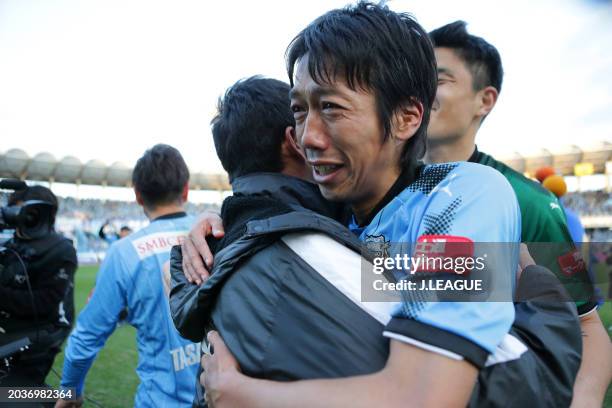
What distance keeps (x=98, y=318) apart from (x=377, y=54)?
265 cm

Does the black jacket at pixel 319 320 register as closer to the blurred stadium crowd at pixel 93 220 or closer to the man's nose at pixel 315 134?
the man's nose at pixel 315 134

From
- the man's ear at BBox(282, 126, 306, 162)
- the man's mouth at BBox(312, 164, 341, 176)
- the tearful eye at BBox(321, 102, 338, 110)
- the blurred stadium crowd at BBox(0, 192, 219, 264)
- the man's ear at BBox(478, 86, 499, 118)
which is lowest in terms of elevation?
the blurred stadium crowd at BBox(0, 192, 219, 264)

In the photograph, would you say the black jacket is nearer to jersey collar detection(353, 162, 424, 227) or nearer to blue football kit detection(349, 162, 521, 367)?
blue football kit detection(349, 162, 521, 367)

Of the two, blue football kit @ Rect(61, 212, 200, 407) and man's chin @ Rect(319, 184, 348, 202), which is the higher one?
man's chin @ Rect(319, 184, 348, 202)

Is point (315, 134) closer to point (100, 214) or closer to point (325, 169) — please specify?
point (325, 169)

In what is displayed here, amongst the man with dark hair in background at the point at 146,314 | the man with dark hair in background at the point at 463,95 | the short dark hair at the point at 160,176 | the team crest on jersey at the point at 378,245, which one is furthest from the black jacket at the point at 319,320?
the short dark hair at the point at 160,176

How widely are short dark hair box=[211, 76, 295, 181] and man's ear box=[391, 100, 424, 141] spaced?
1.32 ft

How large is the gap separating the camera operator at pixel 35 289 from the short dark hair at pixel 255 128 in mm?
2472

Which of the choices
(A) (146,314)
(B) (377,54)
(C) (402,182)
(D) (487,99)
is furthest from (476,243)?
(A) (146,314)

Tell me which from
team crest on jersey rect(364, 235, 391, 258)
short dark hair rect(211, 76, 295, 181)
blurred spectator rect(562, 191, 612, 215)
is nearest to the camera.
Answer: team crest on jersey rect(364, 235, 391, 258)

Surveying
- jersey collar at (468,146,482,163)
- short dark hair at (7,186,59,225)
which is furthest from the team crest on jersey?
short dark hair at (7,186,59,225)

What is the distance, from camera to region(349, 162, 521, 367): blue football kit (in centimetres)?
91

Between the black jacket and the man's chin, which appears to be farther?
the man's chin

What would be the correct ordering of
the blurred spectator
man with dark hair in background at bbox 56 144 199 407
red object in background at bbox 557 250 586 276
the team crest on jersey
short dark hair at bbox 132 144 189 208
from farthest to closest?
the blurred spectator < short dark hair at bbox 132 144 189 208 < man with dark hair in background at bbox 56 144 199 407 < red object in background at bbox 557 250 586 276 < the team crest on jersey
